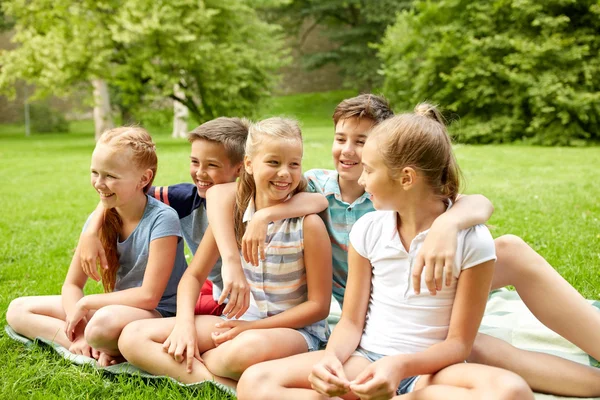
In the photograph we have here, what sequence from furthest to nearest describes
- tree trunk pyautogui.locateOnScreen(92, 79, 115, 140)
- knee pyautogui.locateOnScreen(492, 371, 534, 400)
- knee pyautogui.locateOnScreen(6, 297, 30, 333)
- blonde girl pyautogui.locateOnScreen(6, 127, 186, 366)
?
tree trunk pyautogui.locateOnScreen(92, 79, 115, 140)
knee pyautogui.locateOnScreen(6, 297, 30, 333)
blonde girl pyautogui.locateOnScreen(6, 127, 186, 366)
knee pyautogui.locateOnScreen(492, 371, 534, 400)

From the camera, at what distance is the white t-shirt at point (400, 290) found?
6.60 ft

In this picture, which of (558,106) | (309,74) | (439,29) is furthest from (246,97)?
(309,74)

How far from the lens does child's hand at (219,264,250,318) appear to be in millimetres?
2318

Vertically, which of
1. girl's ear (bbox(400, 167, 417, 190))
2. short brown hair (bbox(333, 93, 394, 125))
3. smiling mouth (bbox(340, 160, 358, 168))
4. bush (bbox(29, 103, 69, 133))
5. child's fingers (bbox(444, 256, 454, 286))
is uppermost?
short brown hair (bbox(333, 93, 394, 125))

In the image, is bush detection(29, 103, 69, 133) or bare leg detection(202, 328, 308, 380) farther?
bush detection(29, 103, 69, 133)

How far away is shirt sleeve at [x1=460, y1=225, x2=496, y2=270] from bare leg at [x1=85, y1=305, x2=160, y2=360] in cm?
138

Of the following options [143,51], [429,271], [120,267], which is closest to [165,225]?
[120,267]

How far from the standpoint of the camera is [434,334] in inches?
81.4

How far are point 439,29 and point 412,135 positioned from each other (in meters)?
14.2

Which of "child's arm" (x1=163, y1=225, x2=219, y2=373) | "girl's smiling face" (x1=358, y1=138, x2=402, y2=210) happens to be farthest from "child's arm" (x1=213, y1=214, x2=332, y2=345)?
"girl's smiling face" (x1=358, y1=138, x2=402, y2=210)

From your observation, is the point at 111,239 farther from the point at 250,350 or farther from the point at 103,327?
the point at 250,350

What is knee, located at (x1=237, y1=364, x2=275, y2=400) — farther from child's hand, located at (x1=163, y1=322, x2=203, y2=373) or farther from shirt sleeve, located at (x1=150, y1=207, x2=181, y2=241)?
shirt sleeve, located at (x1=150, y1=207, x2=181, y2=241)

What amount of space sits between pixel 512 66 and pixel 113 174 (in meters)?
13.5

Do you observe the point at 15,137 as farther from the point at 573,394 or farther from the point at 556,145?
the point at 573,394
